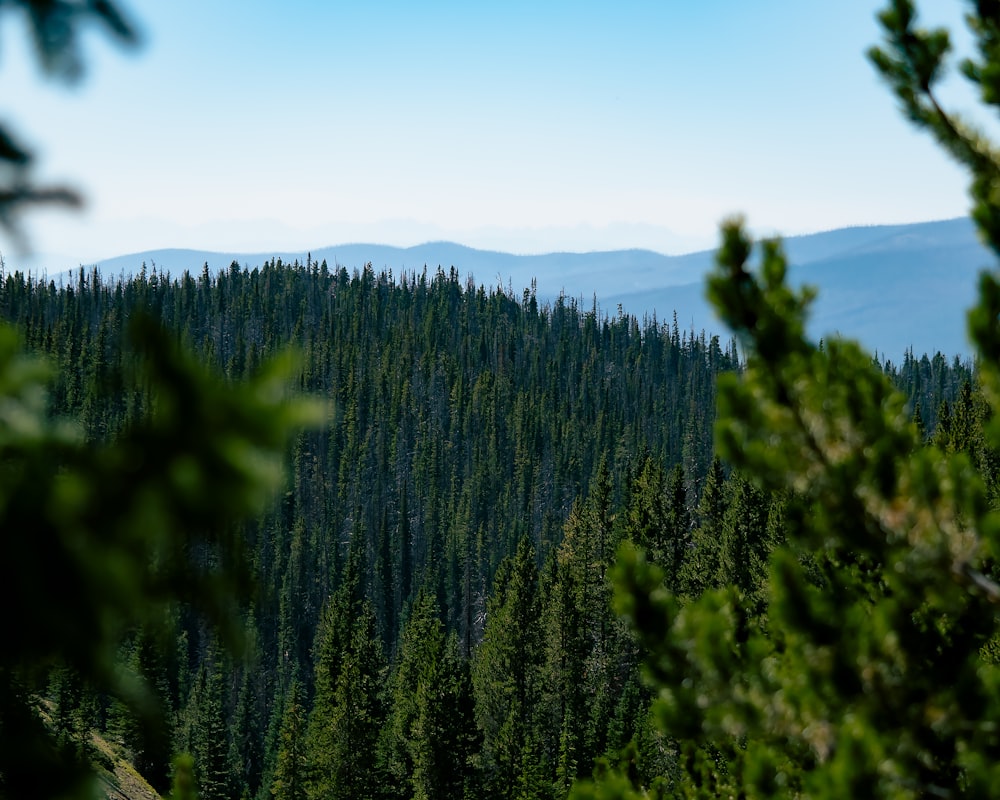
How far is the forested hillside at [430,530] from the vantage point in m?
35.8

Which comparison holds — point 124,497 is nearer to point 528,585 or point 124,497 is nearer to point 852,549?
point 852,549

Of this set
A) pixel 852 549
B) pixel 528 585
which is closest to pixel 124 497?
pixel 852 549

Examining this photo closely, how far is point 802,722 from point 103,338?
125 metres

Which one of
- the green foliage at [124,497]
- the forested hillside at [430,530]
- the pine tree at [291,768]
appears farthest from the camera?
the pine tree at [291,768]

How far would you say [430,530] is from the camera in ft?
333

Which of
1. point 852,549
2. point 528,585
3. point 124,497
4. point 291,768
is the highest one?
point 124,497

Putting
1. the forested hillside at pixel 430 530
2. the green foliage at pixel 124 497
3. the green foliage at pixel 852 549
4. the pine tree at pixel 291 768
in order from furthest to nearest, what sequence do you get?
1. the pine tree at pixel 291 768
2. the forested hillside at pixel 430 530
3. the green foliage at pixel 852 549
4. the green foliage at pixel 124 497

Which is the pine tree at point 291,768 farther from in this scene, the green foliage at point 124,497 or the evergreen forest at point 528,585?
the green foliage at point 124,497

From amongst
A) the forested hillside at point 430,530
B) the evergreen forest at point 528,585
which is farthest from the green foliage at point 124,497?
the forested hillside at point 430,530

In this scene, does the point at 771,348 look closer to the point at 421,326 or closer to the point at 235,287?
the point at 421,326

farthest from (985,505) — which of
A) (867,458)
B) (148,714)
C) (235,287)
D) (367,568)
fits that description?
(235,287)

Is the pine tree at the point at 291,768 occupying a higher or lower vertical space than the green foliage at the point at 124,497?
lower

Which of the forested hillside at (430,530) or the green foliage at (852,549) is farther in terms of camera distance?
the forested hillside at (430,530)

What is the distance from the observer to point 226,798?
165 ft
